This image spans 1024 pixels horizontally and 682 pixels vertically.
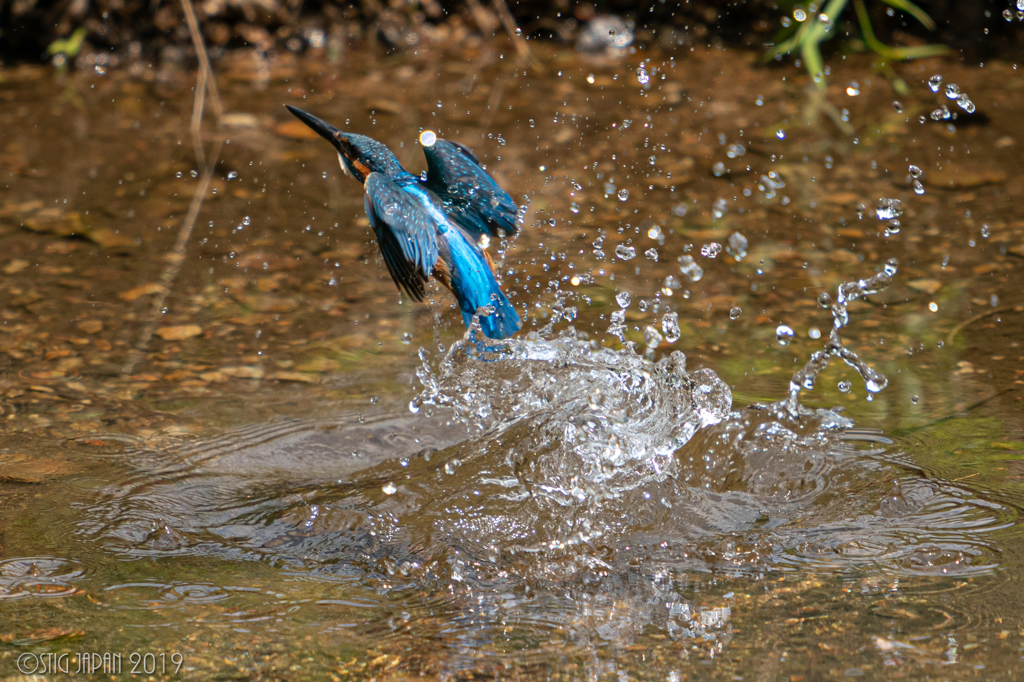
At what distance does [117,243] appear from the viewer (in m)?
3.63

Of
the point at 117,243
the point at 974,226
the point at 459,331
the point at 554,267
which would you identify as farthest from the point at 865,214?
the point at 117,243

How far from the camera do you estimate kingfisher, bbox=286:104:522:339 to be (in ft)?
6.72

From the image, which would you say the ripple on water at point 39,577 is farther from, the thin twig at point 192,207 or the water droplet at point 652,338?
the water droplet at point 652,338

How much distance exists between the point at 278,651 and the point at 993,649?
1.19 m

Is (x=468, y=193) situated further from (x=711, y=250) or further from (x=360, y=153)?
(x=711, y=250)

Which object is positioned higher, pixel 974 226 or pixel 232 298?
pixel 974 226

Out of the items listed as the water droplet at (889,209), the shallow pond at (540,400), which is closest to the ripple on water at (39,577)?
the shallow pond at (540,400)

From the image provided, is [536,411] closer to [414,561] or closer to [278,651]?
[414,561]

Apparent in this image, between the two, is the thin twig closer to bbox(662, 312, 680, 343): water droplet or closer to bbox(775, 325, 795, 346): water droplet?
bbox(662, 312, 680, 343): water droplet

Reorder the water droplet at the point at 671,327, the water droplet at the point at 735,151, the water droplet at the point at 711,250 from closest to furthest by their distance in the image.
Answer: the water droplet at the point at 671,327
the water droplet at the point at 711,250
the water droplet at the point at 735,151

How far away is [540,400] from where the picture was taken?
2605mm

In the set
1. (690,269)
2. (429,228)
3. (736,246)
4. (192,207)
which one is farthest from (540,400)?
(192,207)

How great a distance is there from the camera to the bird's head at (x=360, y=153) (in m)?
2.36

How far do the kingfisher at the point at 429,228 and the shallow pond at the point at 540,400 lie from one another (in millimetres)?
347
